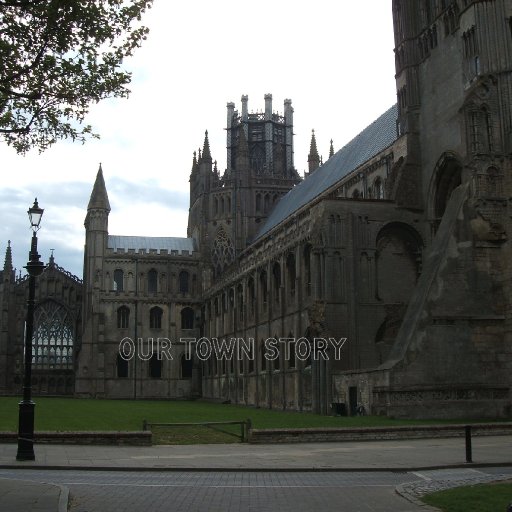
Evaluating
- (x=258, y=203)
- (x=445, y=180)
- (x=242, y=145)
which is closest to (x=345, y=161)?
(x=445, y=180)

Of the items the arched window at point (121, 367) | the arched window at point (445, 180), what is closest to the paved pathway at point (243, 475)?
the arched window at point (445, 180)

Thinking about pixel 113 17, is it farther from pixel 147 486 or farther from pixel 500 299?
pixel 500 299

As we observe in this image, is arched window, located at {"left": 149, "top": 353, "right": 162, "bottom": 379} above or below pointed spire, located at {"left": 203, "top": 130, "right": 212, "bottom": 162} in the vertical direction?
below

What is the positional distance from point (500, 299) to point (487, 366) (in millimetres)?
3325

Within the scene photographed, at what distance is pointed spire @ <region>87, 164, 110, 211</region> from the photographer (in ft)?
290

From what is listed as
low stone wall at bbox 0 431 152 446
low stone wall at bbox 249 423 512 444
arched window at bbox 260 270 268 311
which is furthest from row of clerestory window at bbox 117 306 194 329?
low stone wall at bbox 0 431 152 446

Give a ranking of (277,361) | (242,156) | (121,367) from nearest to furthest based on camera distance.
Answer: (277,361) < (121,367) < (242,156)

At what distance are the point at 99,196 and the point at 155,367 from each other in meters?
20.5

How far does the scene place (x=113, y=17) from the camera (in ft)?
50.1

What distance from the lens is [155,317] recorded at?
85688 mm

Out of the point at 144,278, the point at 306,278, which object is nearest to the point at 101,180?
the point at 144,278

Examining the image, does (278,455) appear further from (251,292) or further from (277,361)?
(251,292)

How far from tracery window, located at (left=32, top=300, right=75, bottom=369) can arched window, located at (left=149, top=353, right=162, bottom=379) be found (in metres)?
9.87

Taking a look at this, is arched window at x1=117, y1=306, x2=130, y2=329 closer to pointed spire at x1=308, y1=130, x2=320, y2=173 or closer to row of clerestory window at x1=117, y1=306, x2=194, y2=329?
row of clerestory window at x1=117, y1=306, x2=194, y2=329
